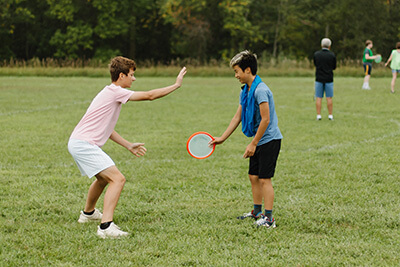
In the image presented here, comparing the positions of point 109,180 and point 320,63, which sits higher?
point 320,63

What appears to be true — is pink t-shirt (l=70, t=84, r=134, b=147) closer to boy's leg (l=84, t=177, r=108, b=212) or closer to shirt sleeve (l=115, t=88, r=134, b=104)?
shirt sleeve (l=115, t=88, r=134, b=104)

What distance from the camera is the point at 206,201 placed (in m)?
5.77

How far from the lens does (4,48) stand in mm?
51875

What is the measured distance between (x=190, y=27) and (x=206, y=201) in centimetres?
4341

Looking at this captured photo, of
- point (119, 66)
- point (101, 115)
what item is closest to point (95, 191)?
point (101, 115)

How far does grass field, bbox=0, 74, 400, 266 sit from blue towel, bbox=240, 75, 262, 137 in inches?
37.3

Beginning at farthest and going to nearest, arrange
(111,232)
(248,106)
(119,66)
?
1. (248,106)
2. (119,66)
3. (111,232)

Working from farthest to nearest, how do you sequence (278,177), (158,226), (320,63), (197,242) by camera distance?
(320,63) → (278,177) → (158,226) → (197,242)

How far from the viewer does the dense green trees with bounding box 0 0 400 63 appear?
4819 centimetres

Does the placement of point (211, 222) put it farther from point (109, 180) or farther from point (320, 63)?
point (320, 63)

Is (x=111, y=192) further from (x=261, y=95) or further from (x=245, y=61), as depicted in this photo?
(x=245, y=61)

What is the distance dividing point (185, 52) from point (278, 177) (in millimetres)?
45141

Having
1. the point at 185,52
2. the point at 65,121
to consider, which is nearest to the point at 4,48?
A: the point at 185,52

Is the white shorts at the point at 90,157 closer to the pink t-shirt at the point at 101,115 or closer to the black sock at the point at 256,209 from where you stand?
the pink t-shirt at the point at 101,115
